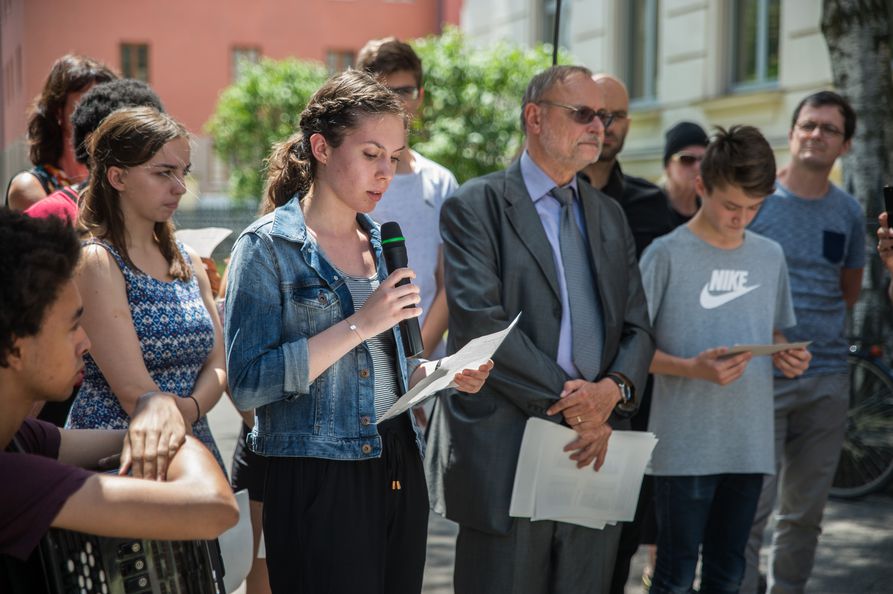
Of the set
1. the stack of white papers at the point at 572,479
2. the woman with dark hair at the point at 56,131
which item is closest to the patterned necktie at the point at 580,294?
the stack of white papers at the point at 572,479

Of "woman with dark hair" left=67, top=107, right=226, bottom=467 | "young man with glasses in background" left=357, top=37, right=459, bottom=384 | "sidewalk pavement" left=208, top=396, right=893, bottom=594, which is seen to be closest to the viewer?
"woman with dark hair" left=67, top=107, right=226, bottom=467

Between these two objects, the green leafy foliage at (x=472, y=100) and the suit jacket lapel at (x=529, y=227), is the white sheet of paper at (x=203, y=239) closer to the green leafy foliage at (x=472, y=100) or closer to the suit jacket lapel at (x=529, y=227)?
the suit jacket lapel at (x=529, y=227)

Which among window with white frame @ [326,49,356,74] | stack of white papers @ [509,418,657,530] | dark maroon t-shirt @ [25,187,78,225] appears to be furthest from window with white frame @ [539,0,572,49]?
window with white frame @ [326,49,356,74]

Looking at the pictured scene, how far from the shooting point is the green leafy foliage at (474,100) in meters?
16.7

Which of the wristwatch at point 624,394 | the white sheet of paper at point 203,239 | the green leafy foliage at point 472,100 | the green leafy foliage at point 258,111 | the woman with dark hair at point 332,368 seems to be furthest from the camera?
the green leafy foliage at point 258,111

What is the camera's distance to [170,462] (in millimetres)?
2414

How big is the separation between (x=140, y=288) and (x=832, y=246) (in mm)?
3304

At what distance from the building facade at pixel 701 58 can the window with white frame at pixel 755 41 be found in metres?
0.01

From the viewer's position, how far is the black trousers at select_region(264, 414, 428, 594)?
300 centimetres

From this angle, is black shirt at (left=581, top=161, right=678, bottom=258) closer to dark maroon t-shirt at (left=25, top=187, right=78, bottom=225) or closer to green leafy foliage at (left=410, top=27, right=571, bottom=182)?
dark maroon t-shirt at (left=25, top=187, right=78, bottom=225)

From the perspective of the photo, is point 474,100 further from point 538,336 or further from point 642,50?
point 538,336

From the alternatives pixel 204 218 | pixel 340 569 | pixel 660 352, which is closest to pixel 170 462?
pixel 340 569

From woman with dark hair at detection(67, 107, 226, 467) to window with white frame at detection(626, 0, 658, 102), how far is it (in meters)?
12.8

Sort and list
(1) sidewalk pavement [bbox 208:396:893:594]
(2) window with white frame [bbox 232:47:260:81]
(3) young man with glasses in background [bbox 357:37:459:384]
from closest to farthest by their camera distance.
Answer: (3) young man with glasses in background [bbox 357:37:459:384]
(1) sidewalk pavement [bbox 208:396:893:594]
(2) window with white frame [bbox 232:47:260:81]
